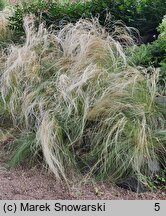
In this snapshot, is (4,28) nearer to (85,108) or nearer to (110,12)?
(110,12)

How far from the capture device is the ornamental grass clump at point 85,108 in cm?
444

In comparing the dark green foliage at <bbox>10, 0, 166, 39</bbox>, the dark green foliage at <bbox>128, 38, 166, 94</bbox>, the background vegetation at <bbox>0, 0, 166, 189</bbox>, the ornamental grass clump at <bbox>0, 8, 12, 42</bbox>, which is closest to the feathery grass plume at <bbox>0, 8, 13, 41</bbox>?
the ornamental grass clump at <bbox>0, 8, 12, 42</bbox>

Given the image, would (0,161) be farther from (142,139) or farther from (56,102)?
(142,139)

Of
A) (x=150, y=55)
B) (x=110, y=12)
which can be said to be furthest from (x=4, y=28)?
(x=150, y=55)

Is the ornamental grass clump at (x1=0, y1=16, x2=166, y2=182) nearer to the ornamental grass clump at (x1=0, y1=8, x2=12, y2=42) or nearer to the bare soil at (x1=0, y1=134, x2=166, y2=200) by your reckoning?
the bare soil at (x1=0, y1=134, x2=166, y2=200)

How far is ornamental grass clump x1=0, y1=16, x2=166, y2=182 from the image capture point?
4438mm

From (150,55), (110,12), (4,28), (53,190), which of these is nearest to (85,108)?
(53,190)

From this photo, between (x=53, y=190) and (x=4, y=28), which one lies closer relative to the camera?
(x=53, y=190)

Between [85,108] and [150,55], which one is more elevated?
[150,55]

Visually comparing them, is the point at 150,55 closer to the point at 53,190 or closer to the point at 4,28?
the point at 53,190

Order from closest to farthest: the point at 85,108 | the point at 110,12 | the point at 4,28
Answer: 1. the point at 85,108
2. the point at 110,12
3. the point at 4,28

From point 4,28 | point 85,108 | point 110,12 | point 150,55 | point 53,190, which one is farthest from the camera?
point 4,28

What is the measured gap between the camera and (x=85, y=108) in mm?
4711

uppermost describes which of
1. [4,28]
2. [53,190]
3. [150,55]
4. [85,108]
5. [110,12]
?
[110,12]
